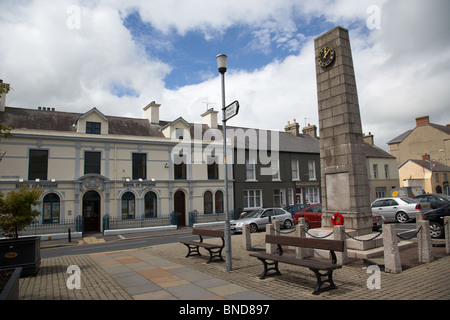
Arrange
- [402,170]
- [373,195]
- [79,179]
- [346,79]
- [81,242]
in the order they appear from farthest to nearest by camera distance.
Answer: [402,170] < [373,195] < [79,179] < [81,242] < [346,79]

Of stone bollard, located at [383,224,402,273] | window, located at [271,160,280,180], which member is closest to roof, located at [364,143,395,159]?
window, located at [271,160,280,180]

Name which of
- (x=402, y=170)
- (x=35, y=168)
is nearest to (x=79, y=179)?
(x=35, y=168)

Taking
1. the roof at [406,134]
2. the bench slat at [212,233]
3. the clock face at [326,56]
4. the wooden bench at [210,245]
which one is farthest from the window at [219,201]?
the roof at [406,134]

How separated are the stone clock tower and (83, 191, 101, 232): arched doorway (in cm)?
1871

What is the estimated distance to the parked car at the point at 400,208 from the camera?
1830 cm

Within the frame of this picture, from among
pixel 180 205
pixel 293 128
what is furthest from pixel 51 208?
pixel 293 128

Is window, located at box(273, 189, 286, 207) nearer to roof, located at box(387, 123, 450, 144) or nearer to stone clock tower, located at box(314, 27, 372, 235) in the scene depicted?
stone clock tower, located at box(314, 27, 372, 235)

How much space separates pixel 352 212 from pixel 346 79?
4851 mm

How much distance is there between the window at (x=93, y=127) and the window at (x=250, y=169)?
1414 centimetres

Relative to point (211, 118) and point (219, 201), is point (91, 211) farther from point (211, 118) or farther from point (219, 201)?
point (211, 118)

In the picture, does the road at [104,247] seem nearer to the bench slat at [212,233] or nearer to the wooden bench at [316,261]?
the bench slat at [212,233]

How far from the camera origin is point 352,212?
10523 millimetres

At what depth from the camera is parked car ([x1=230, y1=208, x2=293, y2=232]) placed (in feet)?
65.2

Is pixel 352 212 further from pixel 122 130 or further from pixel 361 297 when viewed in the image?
pixel 122 130
